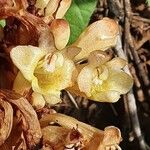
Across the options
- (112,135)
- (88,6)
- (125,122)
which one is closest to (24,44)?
(112,135)

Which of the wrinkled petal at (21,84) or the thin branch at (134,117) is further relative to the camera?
the thin branch at (134,117)

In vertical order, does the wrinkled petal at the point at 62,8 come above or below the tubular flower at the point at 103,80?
above

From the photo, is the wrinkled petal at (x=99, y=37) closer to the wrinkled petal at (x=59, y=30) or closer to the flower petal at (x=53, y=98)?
the wrinkled petal at (x=59, y=30)

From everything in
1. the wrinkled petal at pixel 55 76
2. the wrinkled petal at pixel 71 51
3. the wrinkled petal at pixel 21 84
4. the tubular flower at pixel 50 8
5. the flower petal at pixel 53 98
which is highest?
the tubular flower at pixel 50 8

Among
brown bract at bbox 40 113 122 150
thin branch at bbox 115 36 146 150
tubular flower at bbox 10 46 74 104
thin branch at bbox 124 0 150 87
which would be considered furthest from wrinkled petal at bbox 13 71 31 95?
thin branch at bbox 124 0 150 87

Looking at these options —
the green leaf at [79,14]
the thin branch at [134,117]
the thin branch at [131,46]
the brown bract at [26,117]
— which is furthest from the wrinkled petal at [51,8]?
the thin branch at [131,46]

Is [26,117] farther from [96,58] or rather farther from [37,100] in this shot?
[96,58]

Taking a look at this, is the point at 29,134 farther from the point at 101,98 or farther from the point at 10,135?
the point at 101,98

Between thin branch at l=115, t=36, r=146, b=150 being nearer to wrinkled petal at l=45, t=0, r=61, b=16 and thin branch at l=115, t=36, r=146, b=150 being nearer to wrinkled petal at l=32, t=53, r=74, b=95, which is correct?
wrinkled petal at l=45, t=0, r=61, b=16
